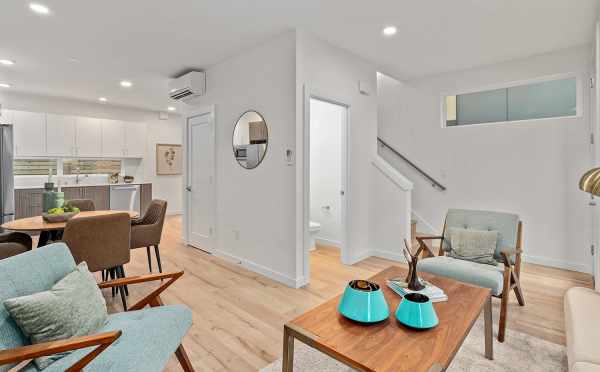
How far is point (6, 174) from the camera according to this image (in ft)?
14.8

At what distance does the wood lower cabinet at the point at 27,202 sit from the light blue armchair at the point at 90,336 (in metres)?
5.29

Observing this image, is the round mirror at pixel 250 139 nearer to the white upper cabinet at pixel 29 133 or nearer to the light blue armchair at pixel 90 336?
the light blue armchair at pixel 90 336

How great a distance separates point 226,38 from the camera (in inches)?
130

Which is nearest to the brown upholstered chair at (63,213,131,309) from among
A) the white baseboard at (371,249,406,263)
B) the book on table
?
the book on table

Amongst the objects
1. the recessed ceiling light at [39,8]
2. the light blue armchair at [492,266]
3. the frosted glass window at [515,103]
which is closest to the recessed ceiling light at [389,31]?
the frosted glass window at [515,103]

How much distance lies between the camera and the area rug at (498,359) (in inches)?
69.3

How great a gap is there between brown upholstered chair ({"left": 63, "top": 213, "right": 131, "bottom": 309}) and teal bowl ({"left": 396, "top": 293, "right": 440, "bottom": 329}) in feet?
7.36


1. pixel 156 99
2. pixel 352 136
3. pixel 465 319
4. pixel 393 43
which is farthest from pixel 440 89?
pixel 156 99

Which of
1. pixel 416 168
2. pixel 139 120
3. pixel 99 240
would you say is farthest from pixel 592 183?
pixel 139 120

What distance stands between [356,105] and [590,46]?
2.65 m

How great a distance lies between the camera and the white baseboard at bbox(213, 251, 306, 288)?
306cm

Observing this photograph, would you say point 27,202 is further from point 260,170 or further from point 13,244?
point 260,170

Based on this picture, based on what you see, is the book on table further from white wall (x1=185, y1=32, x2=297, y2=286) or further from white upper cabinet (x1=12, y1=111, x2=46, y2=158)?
white upper cabinet (x1=12, y1=111, x2=46, y2=158)

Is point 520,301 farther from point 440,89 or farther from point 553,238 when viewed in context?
point 440,89
